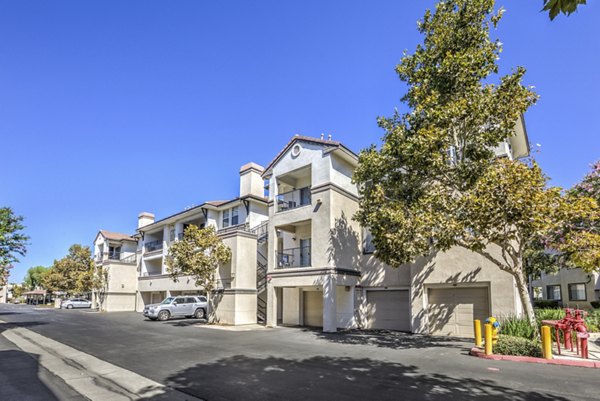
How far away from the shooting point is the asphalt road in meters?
7.74

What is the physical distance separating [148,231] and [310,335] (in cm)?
2853

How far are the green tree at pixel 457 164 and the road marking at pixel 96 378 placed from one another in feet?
28.3

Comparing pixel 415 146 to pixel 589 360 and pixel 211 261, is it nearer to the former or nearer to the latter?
pixel 589 360

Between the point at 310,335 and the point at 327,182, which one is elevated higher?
the point at 327,182

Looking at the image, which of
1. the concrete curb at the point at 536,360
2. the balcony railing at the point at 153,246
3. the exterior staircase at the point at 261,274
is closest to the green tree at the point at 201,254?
the exterior staircase at the point at 261,274

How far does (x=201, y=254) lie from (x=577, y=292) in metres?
29.9

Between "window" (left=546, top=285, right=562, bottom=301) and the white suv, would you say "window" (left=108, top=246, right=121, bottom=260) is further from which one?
"window" (left=546, top=285, right=562, bottom=301)

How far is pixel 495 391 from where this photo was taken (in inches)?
306

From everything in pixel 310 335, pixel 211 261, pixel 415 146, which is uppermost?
pixel 415 146

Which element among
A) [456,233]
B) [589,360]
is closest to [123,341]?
[456,233]

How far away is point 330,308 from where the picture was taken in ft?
63.4

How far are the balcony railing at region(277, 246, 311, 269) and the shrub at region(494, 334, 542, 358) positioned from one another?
11547mm

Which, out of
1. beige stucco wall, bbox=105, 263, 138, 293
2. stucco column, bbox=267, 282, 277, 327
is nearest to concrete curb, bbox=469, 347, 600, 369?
stucco column, bbox=267, 282, 277, 327

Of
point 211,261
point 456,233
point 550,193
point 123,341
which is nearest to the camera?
point 550,193
